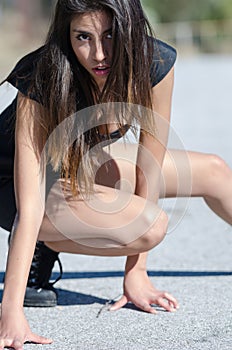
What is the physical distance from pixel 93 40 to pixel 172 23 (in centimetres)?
3651

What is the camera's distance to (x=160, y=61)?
119 inches

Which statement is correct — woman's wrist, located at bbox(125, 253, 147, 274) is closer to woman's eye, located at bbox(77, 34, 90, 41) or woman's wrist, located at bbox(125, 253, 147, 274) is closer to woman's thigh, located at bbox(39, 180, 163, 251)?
woman's thigh, located at bbox(39, 180, 163, 251)

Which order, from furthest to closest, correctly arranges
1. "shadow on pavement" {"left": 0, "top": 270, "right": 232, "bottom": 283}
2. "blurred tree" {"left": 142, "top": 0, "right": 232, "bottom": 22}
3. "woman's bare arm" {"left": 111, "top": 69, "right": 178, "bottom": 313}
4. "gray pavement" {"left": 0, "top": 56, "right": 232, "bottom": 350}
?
"blurred tree" {"left": 142, "top": 0, "right": 232, "bottom": 22}, "shadow on pavement" {"left": 0, "top": 270, "right": 232, "bottom": 283}, "woman's bare arm" {"left": 111, "top": 69, "right": 178, "bottom": 313}, "gray pavement" {"left": 0, "top": 56, "right": 232, "bottom": 350}

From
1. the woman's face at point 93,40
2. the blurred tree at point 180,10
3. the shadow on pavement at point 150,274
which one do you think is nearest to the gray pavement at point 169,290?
the shadow on pavement at point 150,274

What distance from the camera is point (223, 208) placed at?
11.5 feet

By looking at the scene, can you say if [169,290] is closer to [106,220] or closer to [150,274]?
[150,274]

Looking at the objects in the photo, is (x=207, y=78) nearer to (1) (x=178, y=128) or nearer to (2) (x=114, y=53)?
(1) (x=178, y=128)

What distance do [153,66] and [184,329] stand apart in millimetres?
870

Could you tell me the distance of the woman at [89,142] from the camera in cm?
282

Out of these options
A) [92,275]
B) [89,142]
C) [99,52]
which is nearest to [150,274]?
[92,275]

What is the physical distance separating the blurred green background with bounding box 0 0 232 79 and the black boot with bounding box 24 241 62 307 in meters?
20.2

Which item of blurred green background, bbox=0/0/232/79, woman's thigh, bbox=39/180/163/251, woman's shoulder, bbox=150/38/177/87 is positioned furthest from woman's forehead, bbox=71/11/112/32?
blurred green background, bbox=0/0/232/79

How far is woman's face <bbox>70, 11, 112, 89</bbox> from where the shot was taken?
2.80 meters

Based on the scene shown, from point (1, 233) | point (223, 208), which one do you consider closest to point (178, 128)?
point (1, 233)
